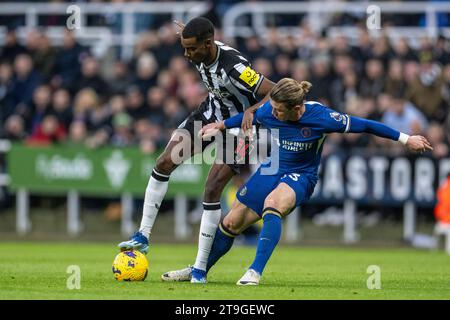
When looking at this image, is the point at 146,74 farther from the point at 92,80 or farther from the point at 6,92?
the point at 6,92

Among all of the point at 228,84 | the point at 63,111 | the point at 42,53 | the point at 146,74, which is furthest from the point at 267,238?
the point at 42,53

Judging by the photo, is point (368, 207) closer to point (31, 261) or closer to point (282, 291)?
point (31, 261)

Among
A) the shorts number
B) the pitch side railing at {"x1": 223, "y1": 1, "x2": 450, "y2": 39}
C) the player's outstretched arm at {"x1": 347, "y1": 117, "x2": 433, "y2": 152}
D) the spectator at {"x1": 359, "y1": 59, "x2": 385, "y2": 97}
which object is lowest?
the shorts number

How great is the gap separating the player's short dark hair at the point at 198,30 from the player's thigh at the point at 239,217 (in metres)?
1.71

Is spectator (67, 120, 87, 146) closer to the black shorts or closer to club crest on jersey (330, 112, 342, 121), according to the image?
the black shorts

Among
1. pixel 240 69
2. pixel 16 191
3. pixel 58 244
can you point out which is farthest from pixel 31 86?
pixel 240 69

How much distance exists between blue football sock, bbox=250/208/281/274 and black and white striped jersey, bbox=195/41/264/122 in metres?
1.43

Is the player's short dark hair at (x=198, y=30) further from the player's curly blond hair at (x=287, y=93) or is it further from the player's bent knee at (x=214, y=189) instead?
the player's bent knee at (x=214, y=189)

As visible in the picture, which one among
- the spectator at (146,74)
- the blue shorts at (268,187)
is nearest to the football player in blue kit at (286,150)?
the blue shorts at (268,187)

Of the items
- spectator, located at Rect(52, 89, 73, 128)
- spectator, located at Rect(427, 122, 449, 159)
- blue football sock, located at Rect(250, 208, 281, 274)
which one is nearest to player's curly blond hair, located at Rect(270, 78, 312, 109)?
blue football sock, located at Rect(250, 208, 281, 274)

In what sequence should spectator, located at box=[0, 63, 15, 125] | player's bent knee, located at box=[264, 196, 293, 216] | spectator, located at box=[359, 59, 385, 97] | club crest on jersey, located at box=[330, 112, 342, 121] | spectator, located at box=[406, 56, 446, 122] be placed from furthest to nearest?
1. spectator, located at box=[0, 63, 15, 125]
2. spectator, located at box=[359, 59, 385, 97]
3. spectator, located at box=[406, 56, 446, 122]
4. club crest on jersey, located at box=[330, 112, 342, 121]
5. player's bent knee, located at box=[264, 196, 293, 216]

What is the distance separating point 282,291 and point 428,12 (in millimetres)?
13277

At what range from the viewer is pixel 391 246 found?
20.0 metres

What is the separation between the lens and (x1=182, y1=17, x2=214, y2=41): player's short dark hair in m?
11.3
